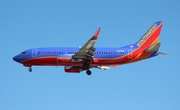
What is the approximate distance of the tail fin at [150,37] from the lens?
8277cm

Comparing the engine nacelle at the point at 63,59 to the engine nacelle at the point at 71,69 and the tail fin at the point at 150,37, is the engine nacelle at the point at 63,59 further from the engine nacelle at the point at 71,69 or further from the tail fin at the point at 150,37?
the tail fin at the point at 150,37

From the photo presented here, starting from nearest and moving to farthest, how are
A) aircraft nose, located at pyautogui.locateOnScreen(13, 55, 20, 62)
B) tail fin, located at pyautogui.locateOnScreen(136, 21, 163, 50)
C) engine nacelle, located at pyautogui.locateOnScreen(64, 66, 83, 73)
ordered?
1. tail fin, located at pyautogui.locateOnScreen(136, 21, 163, 50)
2. aircraft nose, located at pyautogui.locateOnScreen(13, 55, 20, 62)
3. engine nacelle, located at pyautogui.locateOnScreen(64, 66, 83, 73)

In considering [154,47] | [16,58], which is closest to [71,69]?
[16,58]

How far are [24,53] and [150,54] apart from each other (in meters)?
25.0

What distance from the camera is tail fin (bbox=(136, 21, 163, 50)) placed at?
82769mm

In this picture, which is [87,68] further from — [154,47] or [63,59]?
[154,47]

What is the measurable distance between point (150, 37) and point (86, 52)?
14.2 meters

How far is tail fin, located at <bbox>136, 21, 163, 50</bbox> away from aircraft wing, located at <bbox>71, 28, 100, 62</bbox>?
34.1 ft

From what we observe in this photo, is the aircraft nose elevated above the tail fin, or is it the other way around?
the tail fin

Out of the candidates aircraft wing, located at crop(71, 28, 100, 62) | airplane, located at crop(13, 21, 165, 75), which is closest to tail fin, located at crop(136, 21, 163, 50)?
airplane, located at crop(13, 21, 165, 75)

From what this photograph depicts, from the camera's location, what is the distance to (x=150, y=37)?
83.7 m

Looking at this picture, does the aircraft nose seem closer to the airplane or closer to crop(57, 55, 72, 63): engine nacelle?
the airplane

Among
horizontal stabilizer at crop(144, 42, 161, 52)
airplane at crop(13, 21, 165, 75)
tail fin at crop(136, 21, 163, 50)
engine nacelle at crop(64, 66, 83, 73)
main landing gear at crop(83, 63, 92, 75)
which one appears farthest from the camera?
engine nacelle at crop(64, 66, 83, 73)

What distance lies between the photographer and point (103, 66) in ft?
281
